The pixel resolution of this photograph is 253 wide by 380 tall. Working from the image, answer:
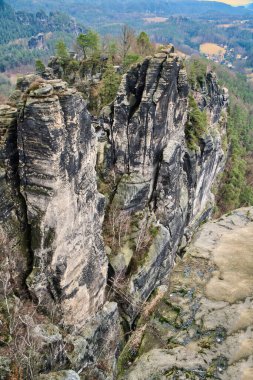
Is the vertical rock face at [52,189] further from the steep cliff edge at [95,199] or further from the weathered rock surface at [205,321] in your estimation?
the weathered rock surface at [205,321]

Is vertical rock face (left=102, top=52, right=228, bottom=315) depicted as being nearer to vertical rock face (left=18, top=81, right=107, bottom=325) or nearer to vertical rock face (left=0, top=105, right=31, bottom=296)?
vertical rock face (left=18, top=81, right=107, bottom=325)

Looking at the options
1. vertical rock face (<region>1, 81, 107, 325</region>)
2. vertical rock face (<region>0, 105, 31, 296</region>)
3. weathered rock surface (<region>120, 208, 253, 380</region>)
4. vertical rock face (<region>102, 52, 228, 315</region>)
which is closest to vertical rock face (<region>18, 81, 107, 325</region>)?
vertical rock face (<region>1, 81, 107, 325</region>)

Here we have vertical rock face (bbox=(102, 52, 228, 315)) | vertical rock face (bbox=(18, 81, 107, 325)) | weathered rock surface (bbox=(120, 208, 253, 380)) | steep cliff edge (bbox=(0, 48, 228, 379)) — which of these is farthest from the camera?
vertical rock face (bbox=(102, 52, 228, 315))

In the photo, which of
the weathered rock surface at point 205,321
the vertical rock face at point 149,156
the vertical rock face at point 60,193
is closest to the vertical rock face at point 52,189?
the vertical rock face at point 60,193

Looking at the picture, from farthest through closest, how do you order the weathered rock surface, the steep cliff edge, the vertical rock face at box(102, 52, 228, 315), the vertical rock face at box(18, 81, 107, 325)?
the vertical rock face at box(102, 52, 228, 315) < the steep cliff edge < the vertical rock face at box(18, 81, 107, 325) < the weathered rock surface

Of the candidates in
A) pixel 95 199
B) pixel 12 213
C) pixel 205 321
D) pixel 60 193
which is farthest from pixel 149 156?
pixel 205 321

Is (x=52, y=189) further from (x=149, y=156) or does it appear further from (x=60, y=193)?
(x=149, y=156)

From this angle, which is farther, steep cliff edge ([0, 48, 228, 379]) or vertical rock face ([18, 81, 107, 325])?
steep cliff edge ([0, 48, 228, 379])
